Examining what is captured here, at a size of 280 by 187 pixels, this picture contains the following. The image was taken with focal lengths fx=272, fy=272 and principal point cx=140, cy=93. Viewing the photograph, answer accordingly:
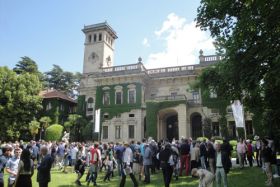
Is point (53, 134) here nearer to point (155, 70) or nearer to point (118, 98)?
point (118, 98)

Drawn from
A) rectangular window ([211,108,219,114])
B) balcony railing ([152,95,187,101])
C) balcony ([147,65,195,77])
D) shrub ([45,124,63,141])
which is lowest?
shrub ([45,124,63,141])

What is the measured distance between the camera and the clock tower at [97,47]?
169 feet

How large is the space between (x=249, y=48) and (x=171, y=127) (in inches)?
1116

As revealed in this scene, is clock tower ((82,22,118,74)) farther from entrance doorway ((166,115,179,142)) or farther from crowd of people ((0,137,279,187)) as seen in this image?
crowd of people ((0,137,279,187))

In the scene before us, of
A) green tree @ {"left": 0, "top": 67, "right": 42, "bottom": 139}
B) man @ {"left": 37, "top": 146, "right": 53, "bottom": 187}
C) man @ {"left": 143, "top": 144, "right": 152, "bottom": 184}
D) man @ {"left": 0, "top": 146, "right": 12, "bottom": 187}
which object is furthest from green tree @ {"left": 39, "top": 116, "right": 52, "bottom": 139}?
man @ {"left": 37, "top": 146, "right": 53, "bottom": 187}

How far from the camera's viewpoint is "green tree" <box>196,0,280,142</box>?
10922mm

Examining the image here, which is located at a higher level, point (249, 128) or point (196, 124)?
point (196, 124)

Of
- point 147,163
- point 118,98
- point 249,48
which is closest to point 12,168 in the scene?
point 147,163

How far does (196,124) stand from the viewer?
38469mm

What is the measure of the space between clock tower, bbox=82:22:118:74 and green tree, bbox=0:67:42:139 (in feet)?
37.3

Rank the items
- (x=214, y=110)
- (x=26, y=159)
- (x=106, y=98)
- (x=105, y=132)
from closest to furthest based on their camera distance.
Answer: (x=26, y=159) → (x=214, y=110) → (x=105, y=132) → (x=106, y=98)

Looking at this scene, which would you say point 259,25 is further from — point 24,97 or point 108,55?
point 108,55

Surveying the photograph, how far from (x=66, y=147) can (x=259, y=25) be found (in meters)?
16.1

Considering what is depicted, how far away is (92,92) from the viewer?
4734 cm
